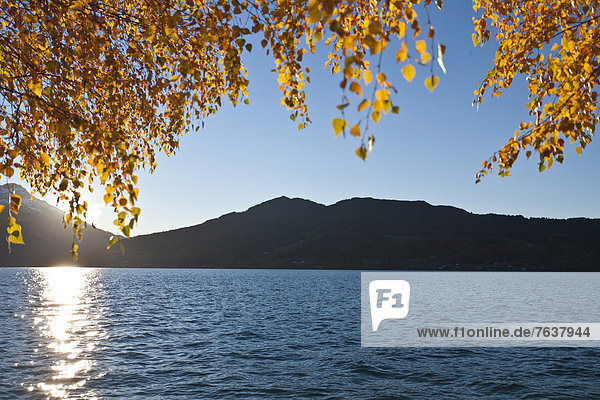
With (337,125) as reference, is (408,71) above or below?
above

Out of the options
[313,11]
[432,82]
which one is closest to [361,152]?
[432,82]

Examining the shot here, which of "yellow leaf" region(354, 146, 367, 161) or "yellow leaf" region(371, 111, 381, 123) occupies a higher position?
"yellow leaf" region(371, 111, 381, 123)

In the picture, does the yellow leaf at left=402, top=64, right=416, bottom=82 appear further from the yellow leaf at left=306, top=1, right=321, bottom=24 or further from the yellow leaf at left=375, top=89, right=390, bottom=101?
the yellow leaf at left=306, top=1, right=321, bottom=24

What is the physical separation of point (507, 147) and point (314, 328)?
125ft

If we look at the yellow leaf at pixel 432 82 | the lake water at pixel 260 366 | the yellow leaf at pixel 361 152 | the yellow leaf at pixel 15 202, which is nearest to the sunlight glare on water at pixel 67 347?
the lake water at pixel 260 366

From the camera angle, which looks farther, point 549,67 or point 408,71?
point 549,67

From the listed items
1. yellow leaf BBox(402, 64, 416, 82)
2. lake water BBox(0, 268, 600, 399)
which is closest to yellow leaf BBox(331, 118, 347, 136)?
yellow leaf BBox(402, 64, 416, 82)

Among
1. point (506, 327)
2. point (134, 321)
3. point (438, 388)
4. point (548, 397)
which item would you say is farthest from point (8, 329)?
point (506, 327)

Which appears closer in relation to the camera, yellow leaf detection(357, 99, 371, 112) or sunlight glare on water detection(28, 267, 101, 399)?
yellow leaf detection(357, 99, 371, 112)

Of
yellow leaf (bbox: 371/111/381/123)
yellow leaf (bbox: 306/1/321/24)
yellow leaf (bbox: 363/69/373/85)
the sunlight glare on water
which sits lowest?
the sunlight glare on water

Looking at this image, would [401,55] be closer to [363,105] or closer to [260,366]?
[363,105]

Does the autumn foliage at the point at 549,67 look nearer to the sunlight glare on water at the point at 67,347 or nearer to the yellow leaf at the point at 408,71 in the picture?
the yellow leaf at the point at 408,71

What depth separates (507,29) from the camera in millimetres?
7168

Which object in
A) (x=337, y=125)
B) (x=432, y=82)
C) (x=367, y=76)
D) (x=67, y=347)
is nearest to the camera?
(x=337, y=125)
